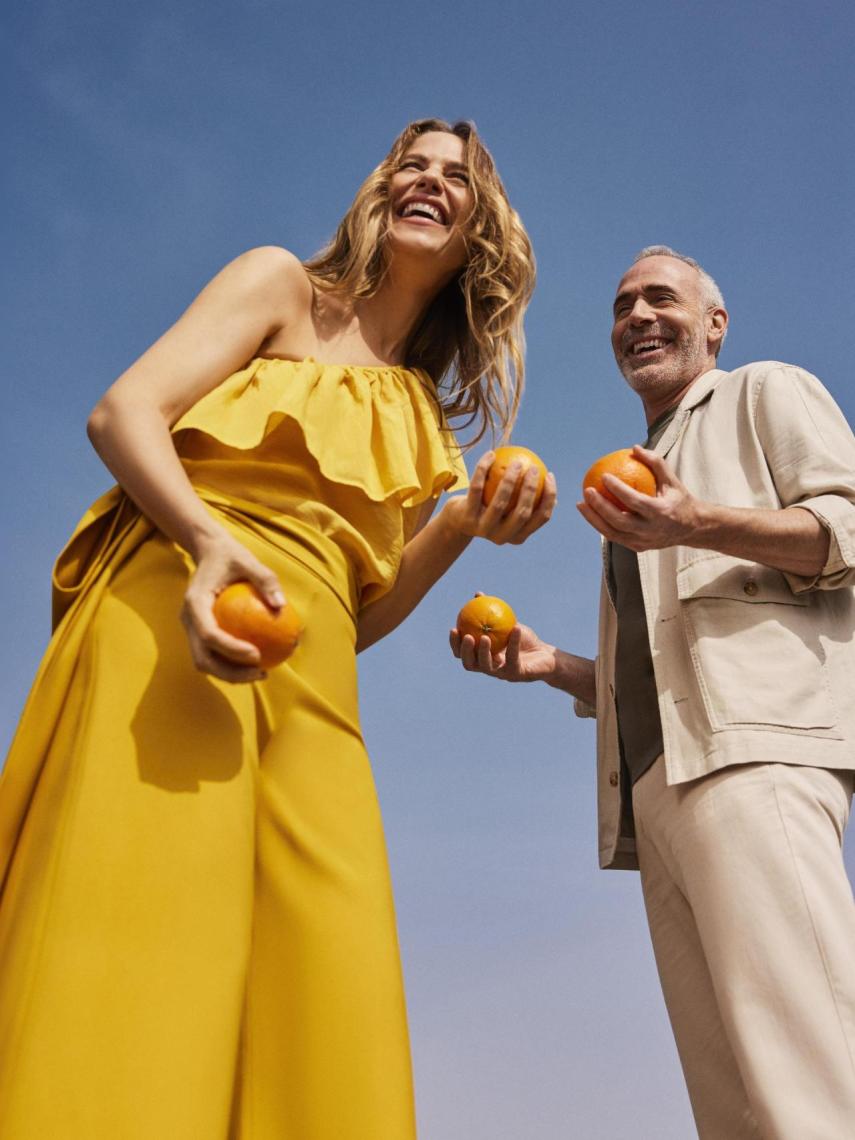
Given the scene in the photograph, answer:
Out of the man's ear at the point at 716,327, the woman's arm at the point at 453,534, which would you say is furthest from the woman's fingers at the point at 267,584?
the man's ear at the point at 716,327

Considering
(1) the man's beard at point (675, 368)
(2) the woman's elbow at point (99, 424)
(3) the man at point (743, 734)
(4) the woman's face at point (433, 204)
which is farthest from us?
(1) the man's beard at point (675, 368)

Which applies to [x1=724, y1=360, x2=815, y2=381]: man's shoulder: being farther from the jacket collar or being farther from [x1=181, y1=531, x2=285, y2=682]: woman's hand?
[x1=181, y1=531, x2=285, y2=682]: woman's hand

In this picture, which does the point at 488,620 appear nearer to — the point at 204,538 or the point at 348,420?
the point at 348,420

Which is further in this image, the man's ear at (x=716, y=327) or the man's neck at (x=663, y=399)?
the man's ear at (x=716, y=327)

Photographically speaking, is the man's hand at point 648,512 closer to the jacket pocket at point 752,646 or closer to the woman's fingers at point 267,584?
the jacket pocket at point 752,646

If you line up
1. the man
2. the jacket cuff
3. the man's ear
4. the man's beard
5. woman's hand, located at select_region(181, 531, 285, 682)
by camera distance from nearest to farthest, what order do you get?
woman's hand, located at select_region(181, 531, 285, 682) → the man → the jacket cuff → the man's beard → the man's ear

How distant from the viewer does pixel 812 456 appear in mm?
4559

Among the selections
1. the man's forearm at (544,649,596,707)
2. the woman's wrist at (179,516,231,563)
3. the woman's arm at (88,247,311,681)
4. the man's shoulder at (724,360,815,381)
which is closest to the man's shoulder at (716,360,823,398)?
the man's shoulder at (724,360,815,381)

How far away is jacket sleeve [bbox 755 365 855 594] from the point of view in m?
4.36

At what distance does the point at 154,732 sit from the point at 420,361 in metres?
1.89

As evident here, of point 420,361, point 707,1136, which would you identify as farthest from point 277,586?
point 707,1136

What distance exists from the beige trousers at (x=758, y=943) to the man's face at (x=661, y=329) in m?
1.88

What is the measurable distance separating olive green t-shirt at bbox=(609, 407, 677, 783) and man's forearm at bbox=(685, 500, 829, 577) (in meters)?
0.63

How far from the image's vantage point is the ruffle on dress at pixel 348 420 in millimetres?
3309
